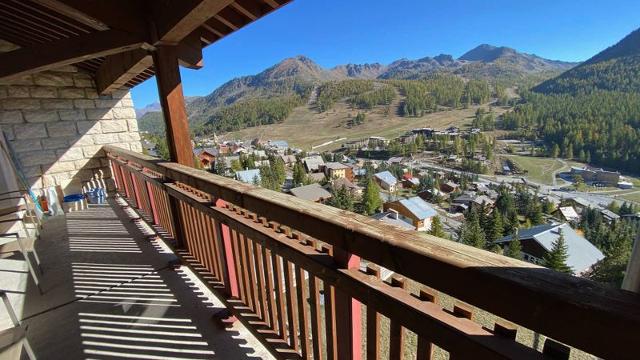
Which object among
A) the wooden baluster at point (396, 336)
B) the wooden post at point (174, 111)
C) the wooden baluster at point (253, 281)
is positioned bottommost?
the wooden baluster at point (253, 281)

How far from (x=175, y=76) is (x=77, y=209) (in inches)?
168

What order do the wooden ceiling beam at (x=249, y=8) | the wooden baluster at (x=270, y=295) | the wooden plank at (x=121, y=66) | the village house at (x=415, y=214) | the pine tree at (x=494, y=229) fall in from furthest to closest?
1. the village house at (x=415, y=214)
2. the pine tree at (x=494, y=229)
3. the wooden plank at (x=121, y=66)
4. the wooden ceiling beam at (x=249, y=8)
5. the wooden baluster at (x=270, y=295)

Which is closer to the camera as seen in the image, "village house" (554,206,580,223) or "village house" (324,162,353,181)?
"village house" (554,206,580,223)

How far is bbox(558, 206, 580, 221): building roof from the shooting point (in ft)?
112

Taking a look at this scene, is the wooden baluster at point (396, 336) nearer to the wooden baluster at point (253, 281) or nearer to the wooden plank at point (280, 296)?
the wooden plank at point (280, 296)

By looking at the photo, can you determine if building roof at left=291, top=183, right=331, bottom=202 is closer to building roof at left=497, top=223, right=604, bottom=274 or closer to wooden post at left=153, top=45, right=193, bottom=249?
building roof at left=497, top=223, right=604, bottom=274

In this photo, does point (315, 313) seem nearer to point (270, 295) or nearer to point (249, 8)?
point (270, 295)

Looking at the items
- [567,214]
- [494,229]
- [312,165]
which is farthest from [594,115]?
[312,165]

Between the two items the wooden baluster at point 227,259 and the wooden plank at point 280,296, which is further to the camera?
the wooden baluster at point 227,259

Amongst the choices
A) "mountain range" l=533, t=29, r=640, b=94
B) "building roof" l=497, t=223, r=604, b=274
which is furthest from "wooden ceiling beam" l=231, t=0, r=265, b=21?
"mountain range" l=533, t=29, r=640, b=94

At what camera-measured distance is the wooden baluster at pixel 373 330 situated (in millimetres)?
929

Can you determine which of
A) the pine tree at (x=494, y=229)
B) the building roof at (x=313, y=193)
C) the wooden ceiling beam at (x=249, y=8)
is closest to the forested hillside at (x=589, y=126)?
the pine tree at (x=494, y=229)

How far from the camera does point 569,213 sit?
115ft

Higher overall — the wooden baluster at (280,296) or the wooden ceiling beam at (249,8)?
the wooden ceiling beam at (249,8)
